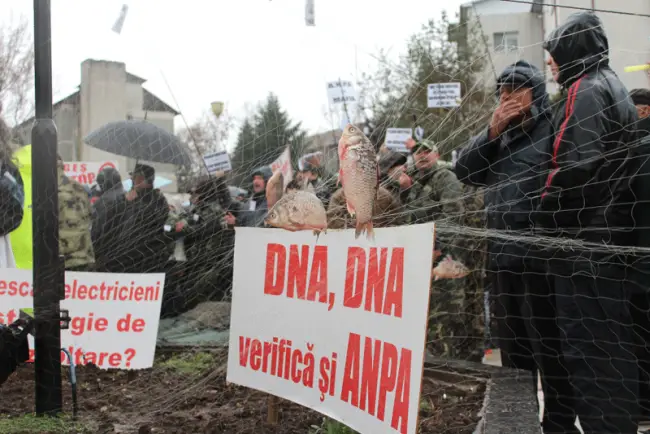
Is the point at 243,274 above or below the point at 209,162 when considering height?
below

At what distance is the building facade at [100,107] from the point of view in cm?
721

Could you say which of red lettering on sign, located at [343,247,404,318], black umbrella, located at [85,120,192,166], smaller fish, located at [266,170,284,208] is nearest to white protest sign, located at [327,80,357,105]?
black umbrella, located at [85,120,192,166]

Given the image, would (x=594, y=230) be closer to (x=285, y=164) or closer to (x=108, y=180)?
(x=285, y=164)

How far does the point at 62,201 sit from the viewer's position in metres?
5.75

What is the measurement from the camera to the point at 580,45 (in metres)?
3.37

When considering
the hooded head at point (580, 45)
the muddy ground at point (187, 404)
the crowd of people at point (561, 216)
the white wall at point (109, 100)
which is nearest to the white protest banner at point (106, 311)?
the muddy ground at point (187, 404)

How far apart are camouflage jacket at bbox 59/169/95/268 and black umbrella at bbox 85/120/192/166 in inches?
59.7

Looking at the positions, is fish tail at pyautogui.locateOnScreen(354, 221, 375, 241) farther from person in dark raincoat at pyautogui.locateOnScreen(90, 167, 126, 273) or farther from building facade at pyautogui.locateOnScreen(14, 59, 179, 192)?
building facade at pyautogui.locateOnScreen(14, 59, 179, 192)

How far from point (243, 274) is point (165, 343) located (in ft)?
7.64

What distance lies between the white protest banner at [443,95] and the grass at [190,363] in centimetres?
243

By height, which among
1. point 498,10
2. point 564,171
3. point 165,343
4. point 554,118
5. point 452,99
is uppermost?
point 498,10

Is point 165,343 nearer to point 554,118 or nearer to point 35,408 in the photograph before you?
point 35,408

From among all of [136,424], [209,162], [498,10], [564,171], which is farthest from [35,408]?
[498,10]

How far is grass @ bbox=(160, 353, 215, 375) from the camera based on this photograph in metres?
4.75
